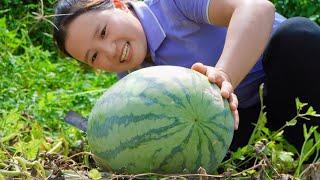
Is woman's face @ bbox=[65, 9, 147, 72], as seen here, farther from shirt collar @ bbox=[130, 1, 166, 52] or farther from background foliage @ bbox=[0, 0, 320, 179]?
background foliage @ bbox=[0, 0, 320, 179]

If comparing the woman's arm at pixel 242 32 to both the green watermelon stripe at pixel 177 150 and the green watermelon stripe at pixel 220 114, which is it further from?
the green watermelon stripe at pixel 177 150

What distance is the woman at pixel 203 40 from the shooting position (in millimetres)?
2383

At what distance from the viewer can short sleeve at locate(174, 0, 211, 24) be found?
8.05ft

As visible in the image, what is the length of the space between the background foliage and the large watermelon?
16 centimetres

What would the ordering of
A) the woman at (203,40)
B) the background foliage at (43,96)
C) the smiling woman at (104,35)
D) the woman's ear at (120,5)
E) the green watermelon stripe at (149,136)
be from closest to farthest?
1. the green watermelon stripe at (149,136)
2. the background foliage at (43,96)
3. the woman at (203,40)
4. the smiling woman at (104,35)
5. the woman's ear at (120,5)

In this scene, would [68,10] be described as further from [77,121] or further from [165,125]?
[165,125]

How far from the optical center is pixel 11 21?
5.46 metres

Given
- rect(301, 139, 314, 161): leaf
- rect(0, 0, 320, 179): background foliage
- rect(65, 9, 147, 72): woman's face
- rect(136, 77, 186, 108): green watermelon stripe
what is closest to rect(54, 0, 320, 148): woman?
rect(65, 9, 147, 72): woman's face

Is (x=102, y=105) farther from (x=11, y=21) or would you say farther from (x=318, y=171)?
(x=11, y=21)

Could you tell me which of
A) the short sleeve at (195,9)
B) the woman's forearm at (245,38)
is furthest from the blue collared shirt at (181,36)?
the woman's forearm at (245,38)

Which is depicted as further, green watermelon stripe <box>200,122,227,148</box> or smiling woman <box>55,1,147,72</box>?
smiling woman <box>55,1,147,72</box>

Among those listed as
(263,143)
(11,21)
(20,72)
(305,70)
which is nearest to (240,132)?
(305,70)

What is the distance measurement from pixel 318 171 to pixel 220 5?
2.24 feet

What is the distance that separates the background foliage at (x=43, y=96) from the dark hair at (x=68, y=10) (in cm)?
5
